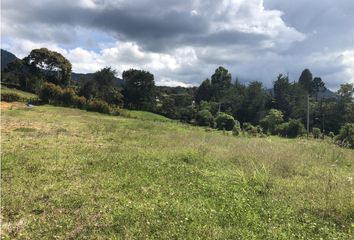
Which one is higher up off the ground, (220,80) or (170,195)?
(220,80)

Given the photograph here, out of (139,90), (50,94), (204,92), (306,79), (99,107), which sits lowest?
(99,107)

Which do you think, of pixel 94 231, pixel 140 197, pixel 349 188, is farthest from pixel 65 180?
pixel 349 188

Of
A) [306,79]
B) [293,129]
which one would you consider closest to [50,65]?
[293,129]

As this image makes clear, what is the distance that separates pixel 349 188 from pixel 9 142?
11.7 meters

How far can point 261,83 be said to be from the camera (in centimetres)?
8312

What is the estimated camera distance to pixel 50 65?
6506 cm

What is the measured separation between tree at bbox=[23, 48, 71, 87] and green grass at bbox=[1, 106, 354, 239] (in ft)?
177

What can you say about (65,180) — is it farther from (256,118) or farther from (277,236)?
(256,118)

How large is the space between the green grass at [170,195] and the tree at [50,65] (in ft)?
177

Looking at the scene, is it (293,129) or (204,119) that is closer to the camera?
(293,129)

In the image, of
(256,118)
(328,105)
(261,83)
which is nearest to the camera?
(328,105)

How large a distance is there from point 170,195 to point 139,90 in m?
64.5

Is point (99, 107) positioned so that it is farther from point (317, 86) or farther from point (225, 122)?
point (317, 86)

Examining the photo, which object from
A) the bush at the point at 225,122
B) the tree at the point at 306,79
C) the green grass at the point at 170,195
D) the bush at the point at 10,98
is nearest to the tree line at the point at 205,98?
the bush at the point at 225,122
